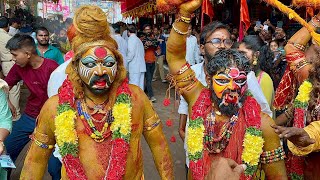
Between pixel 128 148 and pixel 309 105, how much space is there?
1305 millimetres

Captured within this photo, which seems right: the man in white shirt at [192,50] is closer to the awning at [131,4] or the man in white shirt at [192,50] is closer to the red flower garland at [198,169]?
the awning at [131,4]

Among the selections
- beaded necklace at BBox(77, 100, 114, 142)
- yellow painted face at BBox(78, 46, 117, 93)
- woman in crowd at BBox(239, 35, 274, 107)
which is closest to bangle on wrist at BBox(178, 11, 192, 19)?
yellow painted face at BBox(78, 46, 117, 93)

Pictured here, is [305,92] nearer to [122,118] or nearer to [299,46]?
[299,46]

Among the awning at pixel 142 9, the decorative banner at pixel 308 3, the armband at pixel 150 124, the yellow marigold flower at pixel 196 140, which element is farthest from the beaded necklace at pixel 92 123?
the awning at pixel 142 9

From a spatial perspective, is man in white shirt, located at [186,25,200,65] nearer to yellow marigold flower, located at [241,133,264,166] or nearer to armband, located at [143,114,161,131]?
armband, located at [143,114,161,131]

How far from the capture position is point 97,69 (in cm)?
261

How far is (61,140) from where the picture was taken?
8.48 ft

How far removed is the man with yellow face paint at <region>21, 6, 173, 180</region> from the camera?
260 centimetres

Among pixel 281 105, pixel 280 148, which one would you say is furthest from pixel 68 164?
pixel 281 105

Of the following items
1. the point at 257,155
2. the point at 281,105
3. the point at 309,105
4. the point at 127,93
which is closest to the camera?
the point at 257,155

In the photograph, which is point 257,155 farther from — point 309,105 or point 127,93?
point 127,93

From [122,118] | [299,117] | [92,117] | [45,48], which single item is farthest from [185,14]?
[45,48]

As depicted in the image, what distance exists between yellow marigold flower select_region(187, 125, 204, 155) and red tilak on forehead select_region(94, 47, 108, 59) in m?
0.72

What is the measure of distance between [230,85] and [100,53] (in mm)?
819
